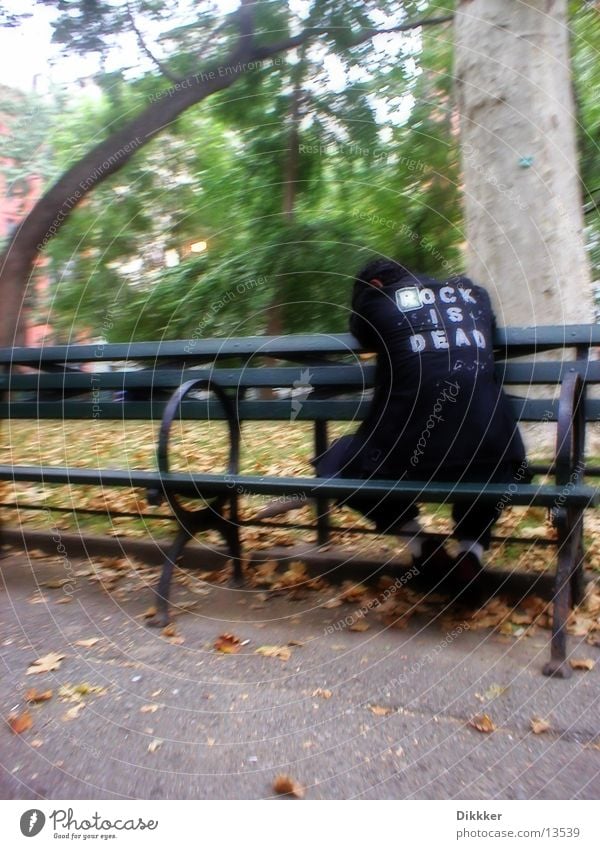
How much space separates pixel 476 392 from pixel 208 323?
2.78 m

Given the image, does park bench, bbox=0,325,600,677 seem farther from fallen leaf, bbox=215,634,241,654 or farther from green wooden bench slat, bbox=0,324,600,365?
fallen leaf, bbox=215,634,241,654

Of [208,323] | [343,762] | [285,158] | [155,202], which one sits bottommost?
[343,762]

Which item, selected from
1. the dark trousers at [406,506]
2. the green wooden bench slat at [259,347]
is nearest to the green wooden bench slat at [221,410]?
the green wooden bench slat at [259,347]

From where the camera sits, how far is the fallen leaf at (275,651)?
248 cm

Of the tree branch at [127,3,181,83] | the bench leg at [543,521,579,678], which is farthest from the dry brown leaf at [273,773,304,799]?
the tree branch at [127,3,181,83]

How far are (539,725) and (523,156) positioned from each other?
9.13ft

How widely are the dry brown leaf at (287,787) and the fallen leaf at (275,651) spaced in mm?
671

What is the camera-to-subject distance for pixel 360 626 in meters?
2.64

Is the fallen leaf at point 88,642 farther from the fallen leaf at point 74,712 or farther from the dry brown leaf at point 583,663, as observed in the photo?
the dry brown leaf at point 583,663

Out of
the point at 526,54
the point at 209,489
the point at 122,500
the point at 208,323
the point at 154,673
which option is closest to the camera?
the point at 154,673

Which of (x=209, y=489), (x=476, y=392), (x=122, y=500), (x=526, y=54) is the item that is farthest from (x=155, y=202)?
(x=476, y=392)

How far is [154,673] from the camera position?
240 centimetres
